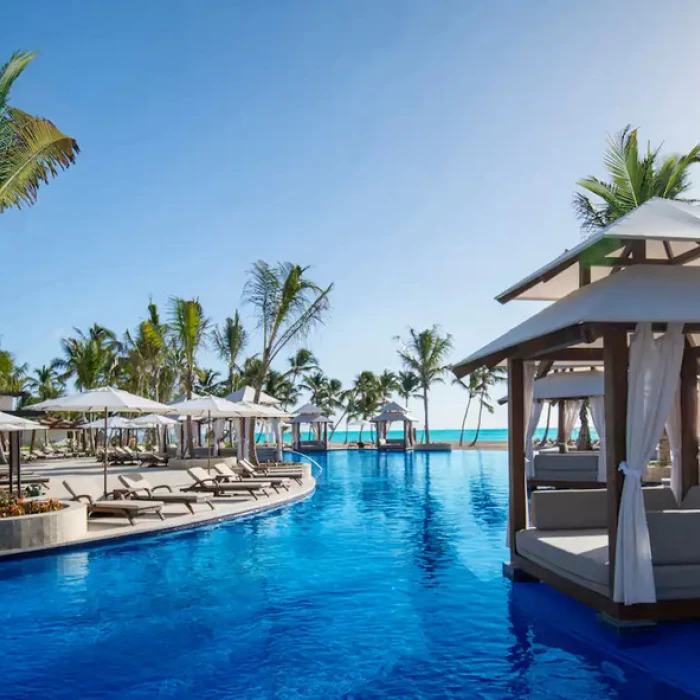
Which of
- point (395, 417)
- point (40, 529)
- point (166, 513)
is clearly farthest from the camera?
point (395, 417)

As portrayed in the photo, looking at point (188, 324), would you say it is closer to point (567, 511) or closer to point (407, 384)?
point (567, 511)

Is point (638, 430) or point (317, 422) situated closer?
point (638, 430)

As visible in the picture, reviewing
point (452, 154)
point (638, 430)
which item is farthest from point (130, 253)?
point (638, 430)

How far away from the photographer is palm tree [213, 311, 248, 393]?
2846 centimetres

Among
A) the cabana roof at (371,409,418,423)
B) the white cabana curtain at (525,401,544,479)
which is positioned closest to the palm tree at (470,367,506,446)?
the cabana roof at (371,409,418,423)

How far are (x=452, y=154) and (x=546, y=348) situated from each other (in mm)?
9537

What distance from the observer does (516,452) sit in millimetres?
7656

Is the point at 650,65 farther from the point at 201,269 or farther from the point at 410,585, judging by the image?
the point at 201,269

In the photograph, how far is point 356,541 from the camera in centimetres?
1070

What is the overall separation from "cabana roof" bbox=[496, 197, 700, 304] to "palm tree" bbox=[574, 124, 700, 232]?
744 centimetres

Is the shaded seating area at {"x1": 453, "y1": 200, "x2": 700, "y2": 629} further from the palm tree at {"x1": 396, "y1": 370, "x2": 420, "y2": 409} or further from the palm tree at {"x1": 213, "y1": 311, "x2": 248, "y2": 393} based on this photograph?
the palm tree at {"x1": 396, "y1": 370, "x2": 420, "y2": 409}

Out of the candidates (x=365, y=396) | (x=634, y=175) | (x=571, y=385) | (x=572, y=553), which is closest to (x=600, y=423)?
(x=571, y=385)

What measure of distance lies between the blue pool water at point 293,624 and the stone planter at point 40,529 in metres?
0.27

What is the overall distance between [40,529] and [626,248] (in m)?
8.29
